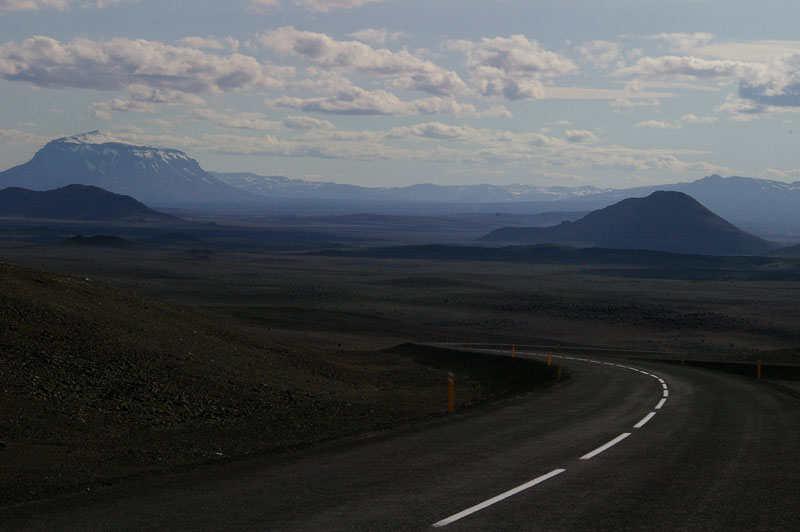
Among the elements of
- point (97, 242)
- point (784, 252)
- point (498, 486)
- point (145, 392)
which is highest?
point (498, 486)

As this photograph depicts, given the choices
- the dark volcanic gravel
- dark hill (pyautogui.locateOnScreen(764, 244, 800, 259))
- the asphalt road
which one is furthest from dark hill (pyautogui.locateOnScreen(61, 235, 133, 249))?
the asphalt road

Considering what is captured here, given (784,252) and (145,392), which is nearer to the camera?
(145,392)

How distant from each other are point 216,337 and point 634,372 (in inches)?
597

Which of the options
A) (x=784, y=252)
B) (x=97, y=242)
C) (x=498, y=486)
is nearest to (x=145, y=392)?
(x=498, y=486)

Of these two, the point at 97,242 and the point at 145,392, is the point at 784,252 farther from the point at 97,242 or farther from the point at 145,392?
the point at 145,392

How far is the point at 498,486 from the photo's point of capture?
420 inches

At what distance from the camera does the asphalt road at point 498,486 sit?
29.8 ft

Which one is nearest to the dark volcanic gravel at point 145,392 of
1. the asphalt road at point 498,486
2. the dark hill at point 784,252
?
the asphalt road at point 498,486

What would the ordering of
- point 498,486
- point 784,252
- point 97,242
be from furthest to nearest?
point 784,252
point 97,242
point 498,486

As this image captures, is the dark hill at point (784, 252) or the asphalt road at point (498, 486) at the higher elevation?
the asphalt road at point (498, 486)

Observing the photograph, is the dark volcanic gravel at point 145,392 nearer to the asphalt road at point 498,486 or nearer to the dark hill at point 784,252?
the asphalt road at point 498,486

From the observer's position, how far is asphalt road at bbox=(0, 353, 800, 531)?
9.09 metres

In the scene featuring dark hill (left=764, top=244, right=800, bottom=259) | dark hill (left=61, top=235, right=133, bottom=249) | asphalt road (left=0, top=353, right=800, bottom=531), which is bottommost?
dark hill (left=61, top=235, right=133, bottom=249)

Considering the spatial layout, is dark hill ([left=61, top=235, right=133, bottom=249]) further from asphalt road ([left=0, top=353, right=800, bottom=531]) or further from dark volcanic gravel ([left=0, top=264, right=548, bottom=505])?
asphalt road ([left=0, top=353, right=800, bottom=531])
